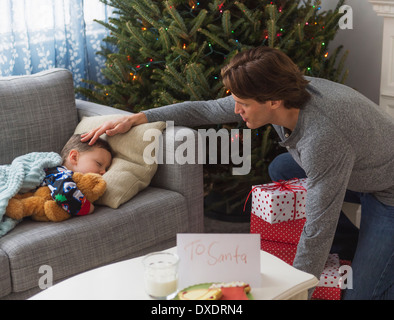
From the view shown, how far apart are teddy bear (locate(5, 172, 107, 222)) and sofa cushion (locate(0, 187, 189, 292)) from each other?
0.03 m

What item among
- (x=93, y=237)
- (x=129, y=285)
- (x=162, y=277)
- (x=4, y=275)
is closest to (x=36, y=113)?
(x=93, y=237)

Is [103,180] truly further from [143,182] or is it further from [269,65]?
[269,65]

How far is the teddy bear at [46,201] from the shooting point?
181cm

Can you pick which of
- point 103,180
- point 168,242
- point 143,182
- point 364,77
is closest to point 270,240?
point 168,242

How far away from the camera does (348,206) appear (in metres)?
2.49

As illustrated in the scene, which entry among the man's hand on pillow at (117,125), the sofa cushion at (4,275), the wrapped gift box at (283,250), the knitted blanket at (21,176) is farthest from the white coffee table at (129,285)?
the man's hand on pillow at (117,125)

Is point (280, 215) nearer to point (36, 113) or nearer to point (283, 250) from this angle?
point (283, 250)

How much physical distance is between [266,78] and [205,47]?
0.98 meters

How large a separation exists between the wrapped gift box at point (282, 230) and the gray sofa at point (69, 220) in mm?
270

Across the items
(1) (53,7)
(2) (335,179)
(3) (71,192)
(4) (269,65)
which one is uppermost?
(1) (53,7)

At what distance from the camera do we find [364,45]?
3.08 meters

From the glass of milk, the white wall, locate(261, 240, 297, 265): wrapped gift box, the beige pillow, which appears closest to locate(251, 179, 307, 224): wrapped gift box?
locate(261, 240, 297, 265): wrapped gift box

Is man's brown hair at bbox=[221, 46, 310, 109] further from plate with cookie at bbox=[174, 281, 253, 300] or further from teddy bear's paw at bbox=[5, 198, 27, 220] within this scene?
teddy bear's paw at bbox=[5, 198, 27, 220]
